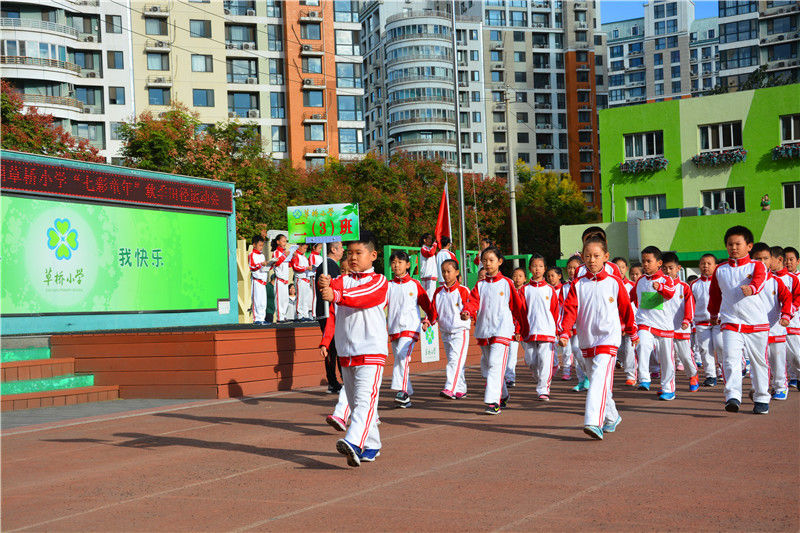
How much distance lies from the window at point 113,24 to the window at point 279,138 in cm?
1342

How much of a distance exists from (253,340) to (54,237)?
15.5ft

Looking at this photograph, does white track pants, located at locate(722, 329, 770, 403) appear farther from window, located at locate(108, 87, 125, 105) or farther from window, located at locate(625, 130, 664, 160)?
window, located at locate(108, 87, 125, 105)

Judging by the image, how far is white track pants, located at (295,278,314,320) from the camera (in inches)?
963

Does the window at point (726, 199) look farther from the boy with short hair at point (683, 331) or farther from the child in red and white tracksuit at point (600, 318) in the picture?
the child in red and white tracksuit at point (600, 318)

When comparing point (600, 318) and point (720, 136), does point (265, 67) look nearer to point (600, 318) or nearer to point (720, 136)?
point (720, 136)

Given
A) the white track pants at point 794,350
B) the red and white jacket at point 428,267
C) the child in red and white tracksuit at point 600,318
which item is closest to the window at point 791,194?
the red and white jacket at point 428,267

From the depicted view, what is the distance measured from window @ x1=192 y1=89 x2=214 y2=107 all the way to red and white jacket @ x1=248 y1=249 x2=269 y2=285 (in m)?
48.0

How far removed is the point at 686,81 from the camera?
129625mm

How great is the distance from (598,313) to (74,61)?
63.5m

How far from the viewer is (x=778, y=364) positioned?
40.1 ft

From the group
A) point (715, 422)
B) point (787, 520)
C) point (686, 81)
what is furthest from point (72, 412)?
point (686, 81)

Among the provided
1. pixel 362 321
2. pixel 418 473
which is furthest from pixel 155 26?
pixel 418 473

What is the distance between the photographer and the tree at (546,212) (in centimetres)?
7119

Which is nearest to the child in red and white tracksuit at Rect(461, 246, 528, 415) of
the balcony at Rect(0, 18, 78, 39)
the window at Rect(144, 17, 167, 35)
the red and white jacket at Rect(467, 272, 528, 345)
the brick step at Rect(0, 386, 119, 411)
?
the red and white jacket at Rect(467, 272, 528, 345)
